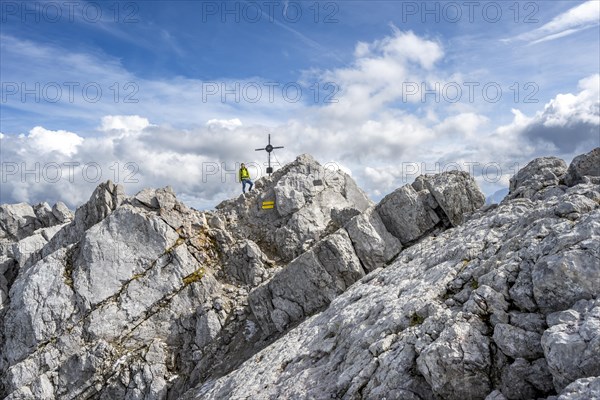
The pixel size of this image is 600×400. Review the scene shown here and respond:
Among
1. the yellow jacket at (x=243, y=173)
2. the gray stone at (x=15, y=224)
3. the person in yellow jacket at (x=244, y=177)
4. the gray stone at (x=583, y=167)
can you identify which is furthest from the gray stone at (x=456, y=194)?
the gray stone at (x=15, y=224)

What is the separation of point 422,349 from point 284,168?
39.6 meters

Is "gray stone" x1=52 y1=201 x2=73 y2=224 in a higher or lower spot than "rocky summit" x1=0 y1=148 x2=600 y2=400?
higher

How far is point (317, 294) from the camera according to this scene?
38.1 metres

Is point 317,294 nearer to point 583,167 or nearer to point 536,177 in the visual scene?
point 536,177

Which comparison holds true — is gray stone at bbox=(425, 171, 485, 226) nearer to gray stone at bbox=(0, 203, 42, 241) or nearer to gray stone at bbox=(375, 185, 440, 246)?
gray stone at bbox=(375, 185, 440, 246)

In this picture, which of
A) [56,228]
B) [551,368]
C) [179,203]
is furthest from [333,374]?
[56,228]

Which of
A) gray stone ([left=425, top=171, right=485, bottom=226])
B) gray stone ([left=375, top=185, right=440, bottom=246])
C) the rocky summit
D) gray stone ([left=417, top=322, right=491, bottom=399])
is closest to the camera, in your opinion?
gray stone ([left=417, top=322, right=491, bottom=399])

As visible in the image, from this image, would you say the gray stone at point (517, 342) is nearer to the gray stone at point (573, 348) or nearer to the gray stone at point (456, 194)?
the gray stone at point (573, 348)

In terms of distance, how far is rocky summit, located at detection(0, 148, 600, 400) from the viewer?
16219 millimetres

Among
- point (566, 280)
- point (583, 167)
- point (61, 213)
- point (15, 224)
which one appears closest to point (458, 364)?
point (566, 280)

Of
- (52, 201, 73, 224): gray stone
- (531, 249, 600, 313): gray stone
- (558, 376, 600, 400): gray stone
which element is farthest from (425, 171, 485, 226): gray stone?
(52, 201, 73, 224): gray stone

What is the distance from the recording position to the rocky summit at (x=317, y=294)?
53.2ft

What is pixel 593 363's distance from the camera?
13.0 m

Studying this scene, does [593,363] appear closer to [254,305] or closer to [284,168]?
[254,305]
